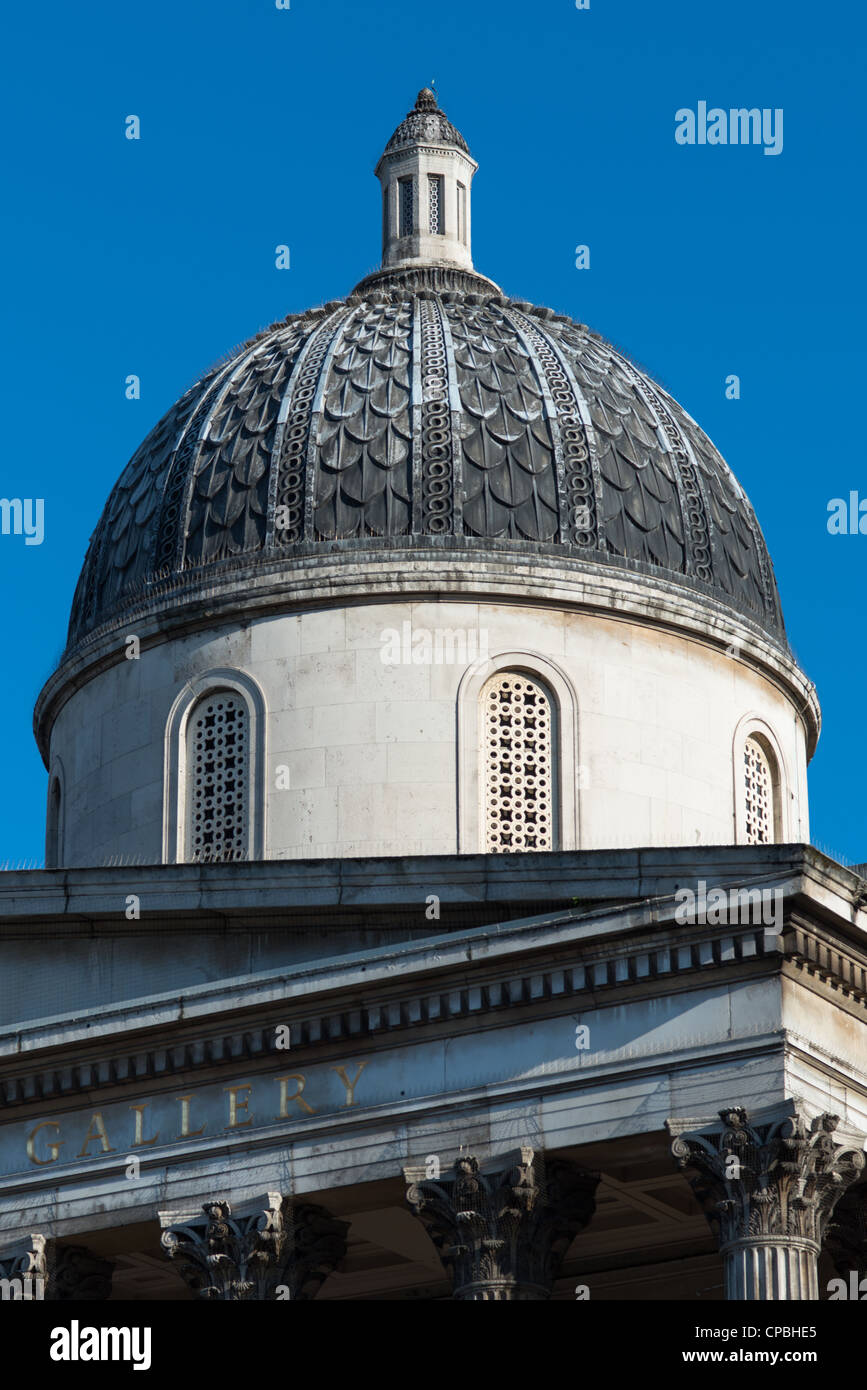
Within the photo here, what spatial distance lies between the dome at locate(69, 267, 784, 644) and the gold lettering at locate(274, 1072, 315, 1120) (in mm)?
10648

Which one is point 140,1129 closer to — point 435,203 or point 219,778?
point 219,778

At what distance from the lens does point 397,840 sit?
3766cm

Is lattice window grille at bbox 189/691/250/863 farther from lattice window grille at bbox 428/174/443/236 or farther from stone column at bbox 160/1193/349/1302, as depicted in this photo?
lattice window grille at bbox 428/174/443/236

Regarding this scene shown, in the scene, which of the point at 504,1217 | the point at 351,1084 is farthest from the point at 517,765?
the point at 504,1217

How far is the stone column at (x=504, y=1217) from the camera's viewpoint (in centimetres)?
2839

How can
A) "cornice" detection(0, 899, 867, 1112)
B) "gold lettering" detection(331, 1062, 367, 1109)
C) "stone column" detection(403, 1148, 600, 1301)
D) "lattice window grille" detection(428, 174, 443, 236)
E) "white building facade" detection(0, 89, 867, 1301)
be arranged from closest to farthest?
"cornice" detection(0, 899, 867, 1112)
"white building facade" detection(0, 89, 867, 1301)
"stone column" detection(403, 1148, 600, 1301)
"gold lettering" detection(331, 1062, 367, 1109)
"lattice window grille" detection(428, 174, 443, 236)

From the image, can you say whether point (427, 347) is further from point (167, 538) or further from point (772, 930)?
point (772, 930)

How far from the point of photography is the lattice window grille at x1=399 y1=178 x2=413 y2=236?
4625cm

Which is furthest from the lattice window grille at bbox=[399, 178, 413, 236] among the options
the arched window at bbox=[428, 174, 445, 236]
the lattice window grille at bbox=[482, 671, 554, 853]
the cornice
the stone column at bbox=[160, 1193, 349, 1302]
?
the stone column at bbox=[160, 1193, 349, 1302]

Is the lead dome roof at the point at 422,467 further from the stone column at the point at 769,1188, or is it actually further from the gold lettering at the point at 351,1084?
the stone column at the point at 769,1188

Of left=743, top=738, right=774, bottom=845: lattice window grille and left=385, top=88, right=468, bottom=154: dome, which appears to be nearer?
left=743, top=738, right=774, bottom=845: lattice window grille

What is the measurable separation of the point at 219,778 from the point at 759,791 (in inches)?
290
